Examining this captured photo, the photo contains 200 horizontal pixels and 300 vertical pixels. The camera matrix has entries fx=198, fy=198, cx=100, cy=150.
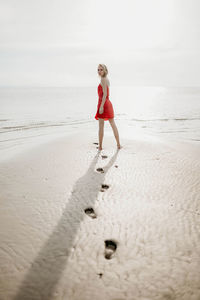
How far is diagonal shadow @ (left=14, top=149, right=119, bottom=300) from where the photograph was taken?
6.52 ft

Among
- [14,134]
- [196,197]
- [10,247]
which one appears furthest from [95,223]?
[14,134]

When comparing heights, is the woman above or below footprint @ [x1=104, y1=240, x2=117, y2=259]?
above

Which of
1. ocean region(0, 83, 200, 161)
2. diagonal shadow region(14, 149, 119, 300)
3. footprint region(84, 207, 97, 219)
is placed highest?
ocean region(0, 83, 200, 161)

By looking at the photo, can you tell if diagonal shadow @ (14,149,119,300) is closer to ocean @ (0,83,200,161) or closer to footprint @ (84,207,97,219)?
footprint @ (84,207,97,219)

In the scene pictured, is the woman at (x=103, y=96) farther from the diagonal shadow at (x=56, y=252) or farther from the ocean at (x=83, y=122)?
the ocean at (x=83, y=122)

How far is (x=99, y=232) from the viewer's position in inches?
108

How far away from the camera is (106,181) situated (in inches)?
170

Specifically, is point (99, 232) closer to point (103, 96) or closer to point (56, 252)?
point (56, 252)

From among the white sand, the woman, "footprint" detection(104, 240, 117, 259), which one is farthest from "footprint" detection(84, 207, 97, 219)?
the woman

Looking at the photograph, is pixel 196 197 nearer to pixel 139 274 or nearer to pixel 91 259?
pixel 139 274

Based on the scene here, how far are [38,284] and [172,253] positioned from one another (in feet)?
5.09

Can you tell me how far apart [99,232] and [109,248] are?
11.6 inches

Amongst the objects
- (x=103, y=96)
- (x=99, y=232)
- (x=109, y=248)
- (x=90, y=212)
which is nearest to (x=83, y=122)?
(x=103, y=96)

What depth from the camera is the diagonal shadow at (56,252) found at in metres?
1.99
